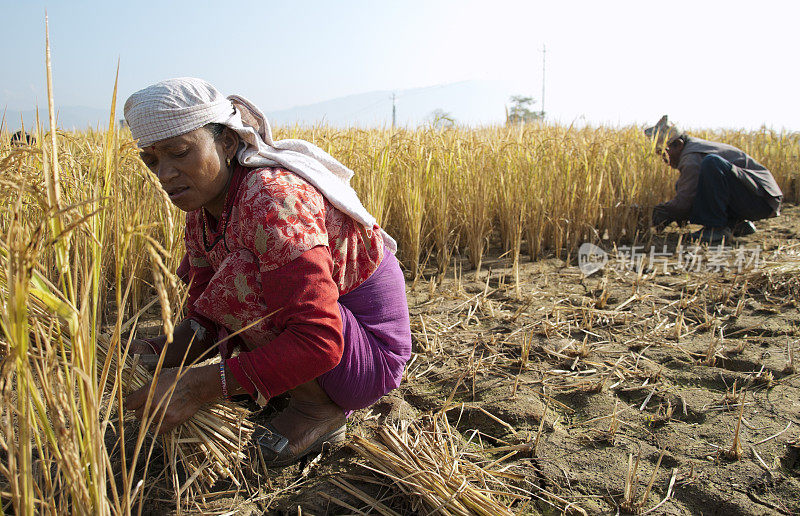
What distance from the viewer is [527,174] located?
11.7ft

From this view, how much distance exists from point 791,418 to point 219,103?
1.80m

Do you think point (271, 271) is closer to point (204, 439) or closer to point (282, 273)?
point (282, 273)

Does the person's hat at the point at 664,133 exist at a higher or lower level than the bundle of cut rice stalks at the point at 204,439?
higher

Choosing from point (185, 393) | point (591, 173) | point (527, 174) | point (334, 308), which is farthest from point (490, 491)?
point (591, 173)

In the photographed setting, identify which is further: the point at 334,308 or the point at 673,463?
the point at 673,463

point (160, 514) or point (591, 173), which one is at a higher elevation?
point (591, 173)

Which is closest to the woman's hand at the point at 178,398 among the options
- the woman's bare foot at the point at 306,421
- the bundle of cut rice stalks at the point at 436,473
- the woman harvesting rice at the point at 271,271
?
the woman harvesting rice at the point at 271,271

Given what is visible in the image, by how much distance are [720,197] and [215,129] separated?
3.78m

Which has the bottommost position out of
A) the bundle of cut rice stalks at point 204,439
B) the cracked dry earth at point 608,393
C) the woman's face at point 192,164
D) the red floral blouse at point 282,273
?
the cracked dry earth at point 608,393

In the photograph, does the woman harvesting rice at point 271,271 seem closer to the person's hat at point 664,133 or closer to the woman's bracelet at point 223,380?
the woman's bracelet at point 223,380

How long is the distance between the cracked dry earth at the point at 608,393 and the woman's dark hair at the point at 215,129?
862 millimetres

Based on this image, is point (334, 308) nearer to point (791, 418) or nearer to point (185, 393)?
point (185, 393)

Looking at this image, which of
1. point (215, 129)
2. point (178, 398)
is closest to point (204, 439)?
point (178, 398)

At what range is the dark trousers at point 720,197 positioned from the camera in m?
4.00
